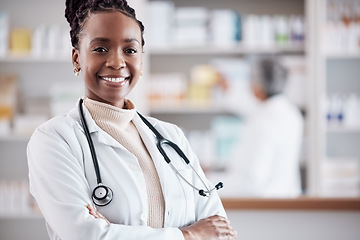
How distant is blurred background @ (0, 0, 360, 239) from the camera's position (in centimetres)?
411

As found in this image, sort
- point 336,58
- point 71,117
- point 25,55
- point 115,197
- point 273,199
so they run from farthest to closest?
point 336,58 → point 25,55 → point 273,199 → point 71,117 → point 115,197

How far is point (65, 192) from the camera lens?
1212 millimetres

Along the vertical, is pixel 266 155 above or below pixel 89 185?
below

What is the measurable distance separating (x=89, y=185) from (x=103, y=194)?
5 cm

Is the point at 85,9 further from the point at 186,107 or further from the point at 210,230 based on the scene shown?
the point at 186,107

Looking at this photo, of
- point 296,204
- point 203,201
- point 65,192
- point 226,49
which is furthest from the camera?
point 226,49

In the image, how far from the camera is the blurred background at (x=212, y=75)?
411 cm

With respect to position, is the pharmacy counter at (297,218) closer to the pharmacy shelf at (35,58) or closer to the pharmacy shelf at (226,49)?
the pharmacy shelf at (35,58)

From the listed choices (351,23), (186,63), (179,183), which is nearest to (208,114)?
(186,63)

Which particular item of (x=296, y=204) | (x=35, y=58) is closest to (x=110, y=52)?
(x=296, y=204)

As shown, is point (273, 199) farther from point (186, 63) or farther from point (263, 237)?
point (186, 63)

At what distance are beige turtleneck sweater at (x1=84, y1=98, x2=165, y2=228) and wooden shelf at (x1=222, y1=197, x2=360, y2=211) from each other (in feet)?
4.16

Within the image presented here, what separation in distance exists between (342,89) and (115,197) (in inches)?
142

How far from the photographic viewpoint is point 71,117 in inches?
52.6
